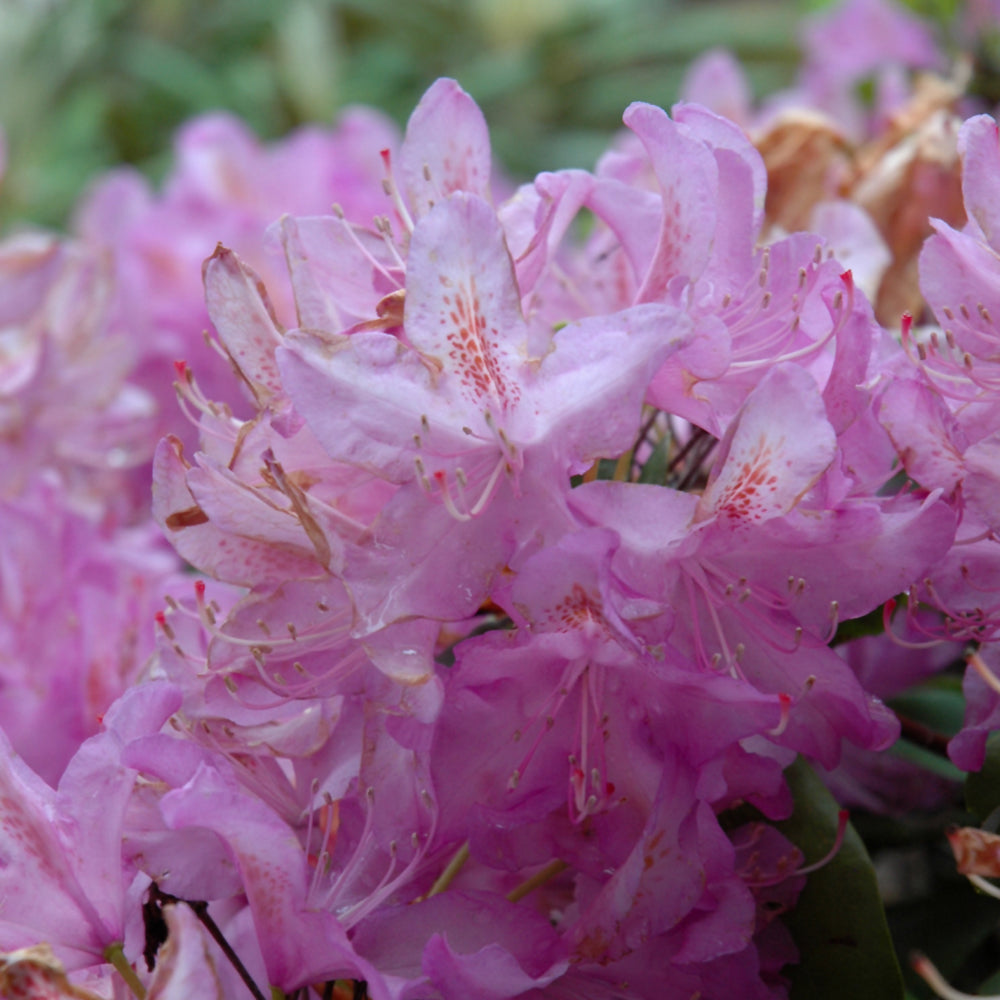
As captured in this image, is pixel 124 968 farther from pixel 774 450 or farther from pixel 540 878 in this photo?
pixel 774 450

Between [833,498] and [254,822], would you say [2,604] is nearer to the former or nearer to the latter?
[254,822]

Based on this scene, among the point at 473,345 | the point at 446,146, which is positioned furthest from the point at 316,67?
the point at 473,345

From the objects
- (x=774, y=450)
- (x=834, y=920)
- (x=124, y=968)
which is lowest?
(x=834, y=920)

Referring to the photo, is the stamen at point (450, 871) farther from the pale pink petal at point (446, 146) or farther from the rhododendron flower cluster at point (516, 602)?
the pale pink petal at point (446, 146)

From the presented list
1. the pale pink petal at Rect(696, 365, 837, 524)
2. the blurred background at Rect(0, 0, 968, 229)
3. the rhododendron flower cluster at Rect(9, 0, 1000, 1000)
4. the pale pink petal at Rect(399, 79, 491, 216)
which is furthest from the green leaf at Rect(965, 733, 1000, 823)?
the blurred background at Rect(0, 0, 968, 229)

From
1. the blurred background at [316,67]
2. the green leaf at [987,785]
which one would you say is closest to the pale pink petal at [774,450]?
the green leaf at [987,785]

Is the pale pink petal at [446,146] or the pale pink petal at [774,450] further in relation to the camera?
the pale pink petal at [446,146]
